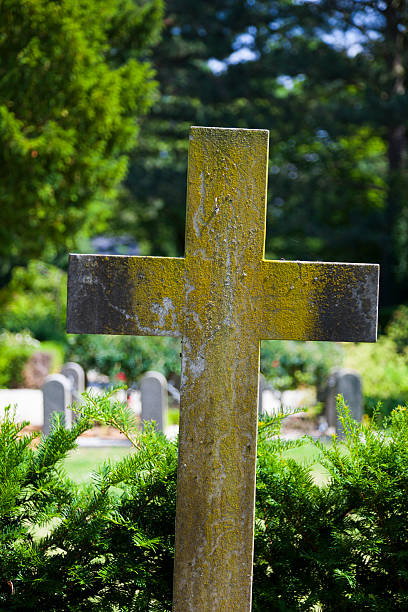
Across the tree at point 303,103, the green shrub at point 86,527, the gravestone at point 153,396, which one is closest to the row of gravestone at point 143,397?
the gravestone at point 153,396

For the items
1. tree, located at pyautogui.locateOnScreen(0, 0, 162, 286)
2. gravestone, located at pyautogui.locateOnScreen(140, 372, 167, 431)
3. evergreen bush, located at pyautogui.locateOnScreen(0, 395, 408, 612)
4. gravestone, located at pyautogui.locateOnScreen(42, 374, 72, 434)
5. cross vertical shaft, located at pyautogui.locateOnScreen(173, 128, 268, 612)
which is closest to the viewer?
cross vertical shaft, located at pyautogui.locateOnScreen(173, 128, 268, 612)

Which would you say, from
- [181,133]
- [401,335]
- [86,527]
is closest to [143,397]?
[86,527]

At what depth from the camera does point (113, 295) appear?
2.10m

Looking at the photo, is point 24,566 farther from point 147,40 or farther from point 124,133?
point 147,40

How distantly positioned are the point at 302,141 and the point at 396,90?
3087 millimetres

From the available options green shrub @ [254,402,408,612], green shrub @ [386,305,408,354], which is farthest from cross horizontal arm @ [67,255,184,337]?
green shrub @ [386,305,408,354]

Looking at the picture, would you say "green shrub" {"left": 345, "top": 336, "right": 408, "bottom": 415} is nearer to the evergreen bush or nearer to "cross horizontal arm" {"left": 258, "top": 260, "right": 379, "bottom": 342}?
the evergreen bush

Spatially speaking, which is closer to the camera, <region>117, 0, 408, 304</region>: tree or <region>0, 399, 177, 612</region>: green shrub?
<region>0, 399, 177, 612</region>: green shrub

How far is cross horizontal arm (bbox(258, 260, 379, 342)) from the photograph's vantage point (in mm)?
2074

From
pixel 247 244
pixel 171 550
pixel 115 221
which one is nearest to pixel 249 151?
pixel 247 244

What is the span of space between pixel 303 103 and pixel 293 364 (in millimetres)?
Answer: 10413

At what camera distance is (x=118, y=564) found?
2.06 metres

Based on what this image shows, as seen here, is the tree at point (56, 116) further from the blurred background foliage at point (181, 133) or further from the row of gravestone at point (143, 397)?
the row of gravestone at point (143, 397)

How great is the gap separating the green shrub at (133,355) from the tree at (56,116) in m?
3.17
